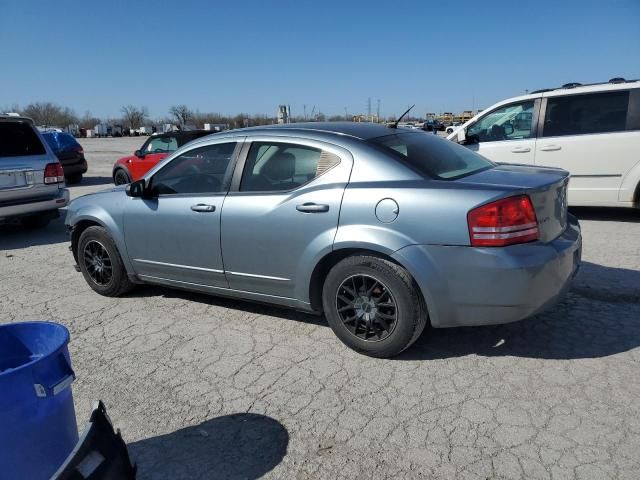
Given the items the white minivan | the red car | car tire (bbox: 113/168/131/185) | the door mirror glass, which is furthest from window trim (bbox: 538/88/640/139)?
car tire (bbox: 113/168/131/185)

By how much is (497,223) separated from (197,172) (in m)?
2.51

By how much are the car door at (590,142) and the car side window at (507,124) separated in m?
0.24

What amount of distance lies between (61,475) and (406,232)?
2.18 metres

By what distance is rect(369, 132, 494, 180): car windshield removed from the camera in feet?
11.3

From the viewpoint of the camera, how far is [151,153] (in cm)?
1322

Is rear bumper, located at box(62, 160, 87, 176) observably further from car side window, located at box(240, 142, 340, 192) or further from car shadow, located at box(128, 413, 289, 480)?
car shadow, located at box(128, 413, 289, 480)

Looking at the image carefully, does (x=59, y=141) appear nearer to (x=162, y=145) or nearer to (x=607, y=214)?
(x=162, y=145)

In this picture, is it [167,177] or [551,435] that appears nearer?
[551,435]

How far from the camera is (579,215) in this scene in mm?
7949

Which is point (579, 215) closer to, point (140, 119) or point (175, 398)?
point (175, 398)

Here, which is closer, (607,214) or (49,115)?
(607,214)

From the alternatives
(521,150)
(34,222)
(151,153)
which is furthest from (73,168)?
(521,150)

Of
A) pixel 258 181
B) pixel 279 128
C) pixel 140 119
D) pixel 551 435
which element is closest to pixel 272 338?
pixel 258 181

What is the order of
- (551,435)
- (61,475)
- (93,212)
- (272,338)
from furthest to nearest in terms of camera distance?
1. (93,212)
2. (272,338)
3. (551,435)
4. (61,475)
